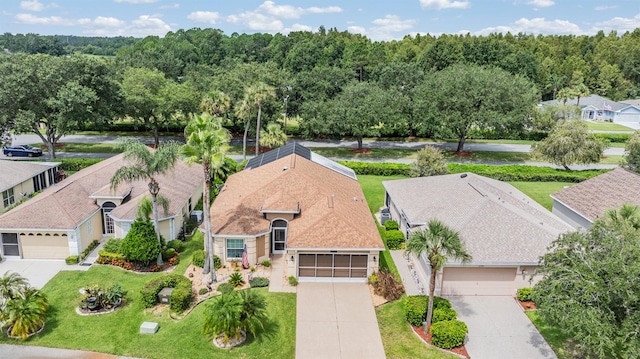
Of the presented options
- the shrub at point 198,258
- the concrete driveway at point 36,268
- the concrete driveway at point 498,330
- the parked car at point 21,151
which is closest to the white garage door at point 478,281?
the concrete driveway at point 498,330

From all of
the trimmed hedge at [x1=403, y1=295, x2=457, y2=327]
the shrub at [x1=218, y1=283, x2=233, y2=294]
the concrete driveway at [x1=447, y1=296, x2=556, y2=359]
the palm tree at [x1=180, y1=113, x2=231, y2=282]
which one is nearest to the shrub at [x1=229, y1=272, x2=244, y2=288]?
the shrub at [x1=218, y1=283, x2=233, y2=294]

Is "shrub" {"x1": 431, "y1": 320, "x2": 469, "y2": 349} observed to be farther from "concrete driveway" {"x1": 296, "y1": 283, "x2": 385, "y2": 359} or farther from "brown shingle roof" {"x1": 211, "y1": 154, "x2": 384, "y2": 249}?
"brown shingle roof" {"x1": 211, "y1": 154, "x2": 384, "y2": 249}

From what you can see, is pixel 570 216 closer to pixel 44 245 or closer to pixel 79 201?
pixel 79 201

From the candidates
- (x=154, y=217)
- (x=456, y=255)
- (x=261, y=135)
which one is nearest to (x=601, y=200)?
(x=456, y=255)

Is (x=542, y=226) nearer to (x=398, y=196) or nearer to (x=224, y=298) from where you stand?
(x=398, y=196)

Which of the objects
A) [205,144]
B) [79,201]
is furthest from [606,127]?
[79,201]
